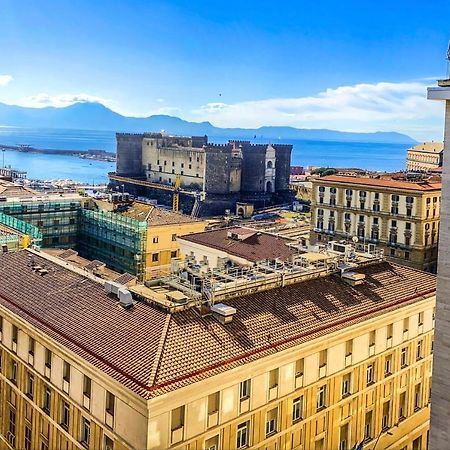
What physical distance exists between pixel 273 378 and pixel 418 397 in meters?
9.95

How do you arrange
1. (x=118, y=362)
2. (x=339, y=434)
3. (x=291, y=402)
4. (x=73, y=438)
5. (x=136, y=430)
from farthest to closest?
(x=339, y=434) → (x=291, y=402) → (x=73, y=438) → (x=118, y=362) → (x=136, y=430)

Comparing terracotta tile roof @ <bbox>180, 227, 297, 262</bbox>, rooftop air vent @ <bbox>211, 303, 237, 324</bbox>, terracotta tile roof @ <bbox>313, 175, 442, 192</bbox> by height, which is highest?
terracotta tile roof @ <bbox>313, 175, 442, 192</bbox>

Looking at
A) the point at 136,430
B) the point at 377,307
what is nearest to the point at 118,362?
the point at 136,430

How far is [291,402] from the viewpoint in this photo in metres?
21.2

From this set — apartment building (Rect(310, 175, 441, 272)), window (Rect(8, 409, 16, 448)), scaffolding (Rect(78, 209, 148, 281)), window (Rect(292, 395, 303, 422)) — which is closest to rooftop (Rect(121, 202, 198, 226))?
scaffolding (Rect(78, 209, 148, 281))

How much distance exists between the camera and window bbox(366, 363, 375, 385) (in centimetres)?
2444

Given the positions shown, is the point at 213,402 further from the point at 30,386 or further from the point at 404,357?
the point at 404,357

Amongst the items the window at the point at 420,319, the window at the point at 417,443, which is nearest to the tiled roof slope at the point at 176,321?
the window at the point at 420,319

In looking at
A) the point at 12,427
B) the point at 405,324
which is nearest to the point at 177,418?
the point at 12,427

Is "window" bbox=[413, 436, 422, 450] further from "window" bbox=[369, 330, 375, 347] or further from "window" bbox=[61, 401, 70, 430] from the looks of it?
"window" bbox=[61, 401, 70, 430]

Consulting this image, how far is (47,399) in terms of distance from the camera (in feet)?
70.3

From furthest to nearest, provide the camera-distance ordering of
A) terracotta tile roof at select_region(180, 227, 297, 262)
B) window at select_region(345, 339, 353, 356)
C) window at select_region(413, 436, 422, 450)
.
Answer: terracotta tile roof at select_region(180, 227, 297, 262) < window at select_region(413, 436, 422, 450) < window at select_region(345, 339, 353, 356)

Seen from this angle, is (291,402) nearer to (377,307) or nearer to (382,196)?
(377,307)

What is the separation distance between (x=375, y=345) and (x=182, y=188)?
→ 94321 millimetres
